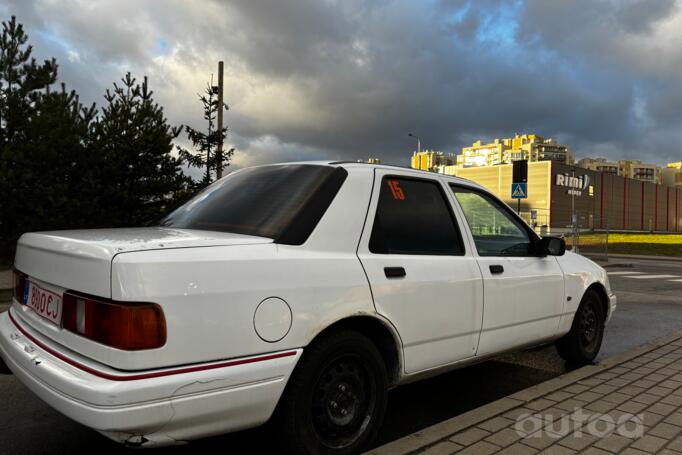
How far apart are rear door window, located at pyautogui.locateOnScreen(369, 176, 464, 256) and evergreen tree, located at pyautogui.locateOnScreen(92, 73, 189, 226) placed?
13270 millimetres

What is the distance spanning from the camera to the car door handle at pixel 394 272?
301cm

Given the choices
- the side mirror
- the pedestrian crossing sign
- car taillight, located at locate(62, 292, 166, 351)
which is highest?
the pedestrian crossing sign

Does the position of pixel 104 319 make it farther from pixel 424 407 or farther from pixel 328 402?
pixel 424 407

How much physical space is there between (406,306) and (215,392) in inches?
48.4

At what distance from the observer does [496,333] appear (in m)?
3.72

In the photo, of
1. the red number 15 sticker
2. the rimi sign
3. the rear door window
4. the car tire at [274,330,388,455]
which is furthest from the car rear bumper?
the rimi sign

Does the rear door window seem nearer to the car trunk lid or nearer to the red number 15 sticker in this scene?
the red number 15 sticker

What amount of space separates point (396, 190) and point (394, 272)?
0.60 m

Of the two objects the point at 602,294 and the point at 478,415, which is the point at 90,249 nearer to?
the point at 478,415

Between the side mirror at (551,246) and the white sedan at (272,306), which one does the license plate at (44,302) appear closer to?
the white sedan at (272,306)

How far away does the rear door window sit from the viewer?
318 centimetres

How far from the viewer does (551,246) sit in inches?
170

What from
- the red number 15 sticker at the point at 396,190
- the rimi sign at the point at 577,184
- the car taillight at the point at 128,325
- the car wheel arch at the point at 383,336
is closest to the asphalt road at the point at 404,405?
the car wheel arch at the point at 383,336

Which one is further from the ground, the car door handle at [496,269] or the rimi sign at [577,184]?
the rimi sign at [577,184]
